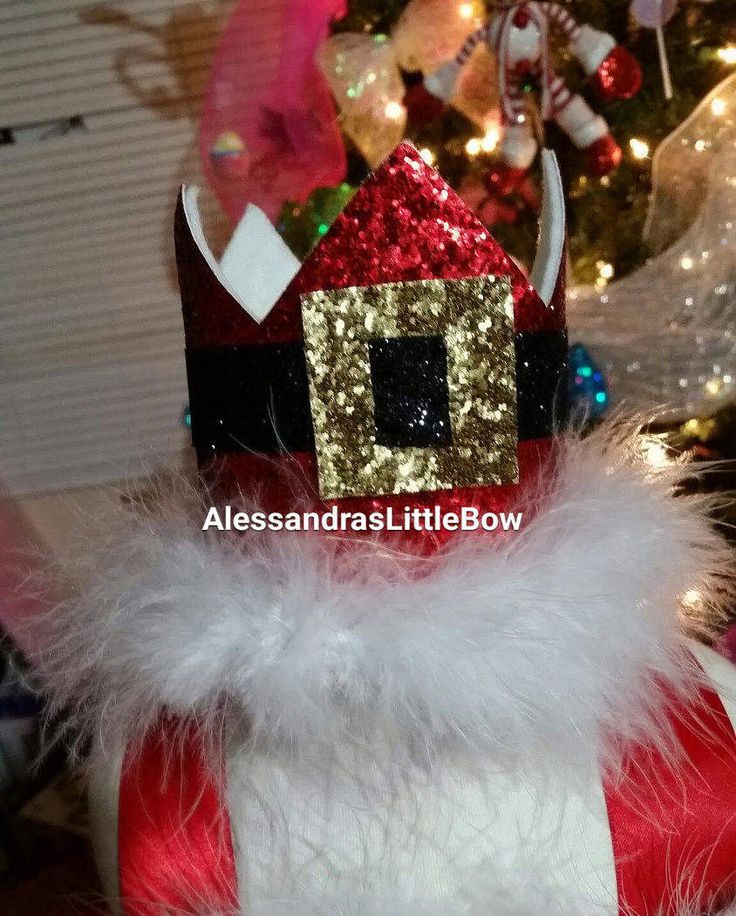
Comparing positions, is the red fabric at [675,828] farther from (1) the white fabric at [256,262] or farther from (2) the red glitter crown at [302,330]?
(1) the white fabric at [256,262]

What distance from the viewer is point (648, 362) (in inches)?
44.9

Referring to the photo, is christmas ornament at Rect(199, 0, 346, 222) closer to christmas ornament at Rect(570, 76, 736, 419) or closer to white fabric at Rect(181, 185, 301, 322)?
christmas ornament at Rect(570, 76, 736, 419)

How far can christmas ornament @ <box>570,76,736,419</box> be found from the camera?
1.06 m

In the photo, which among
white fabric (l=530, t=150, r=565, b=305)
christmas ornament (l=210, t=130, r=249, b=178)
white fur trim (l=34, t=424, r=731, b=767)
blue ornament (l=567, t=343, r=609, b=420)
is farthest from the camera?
christmas ornament (l=210, t=130, r=249, b=178)

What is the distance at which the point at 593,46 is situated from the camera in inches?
41.7

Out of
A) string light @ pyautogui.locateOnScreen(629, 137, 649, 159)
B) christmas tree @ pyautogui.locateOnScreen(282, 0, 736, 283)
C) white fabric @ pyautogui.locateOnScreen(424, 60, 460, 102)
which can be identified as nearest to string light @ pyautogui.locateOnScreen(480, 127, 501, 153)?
christmas tree @ pyautogui.locateOnScreen(282, 0, 736, 283)

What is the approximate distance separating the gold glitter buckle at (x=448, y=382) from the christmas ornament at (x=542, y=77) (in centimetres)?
77

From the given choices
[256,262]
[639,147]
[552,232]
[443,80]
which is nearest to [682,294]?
[639,147]

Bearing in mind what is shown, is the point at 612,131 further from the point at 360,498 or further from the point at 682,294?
the point at 360,498

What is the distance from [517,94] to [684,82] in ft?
0.88

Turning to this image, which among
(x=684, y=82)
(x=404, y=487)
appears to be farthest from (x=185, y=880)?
(x=684, y=82)

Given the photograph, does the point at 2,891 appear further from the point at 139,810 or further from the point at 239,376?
the point at 239,376

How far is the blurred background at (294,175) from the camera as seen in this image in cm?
110

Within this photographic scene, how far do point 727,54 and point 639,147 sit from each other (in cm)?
17
